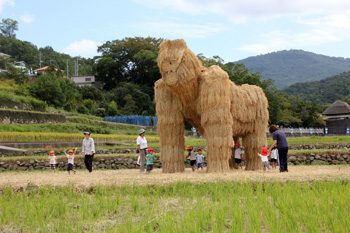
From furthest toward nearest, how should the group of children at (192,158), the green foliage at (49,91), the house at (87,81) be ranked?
the house at (87,81)
the green foliage at (49,91)
the group of children at (192,158)

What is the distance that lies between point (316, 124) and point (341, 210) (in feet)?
157

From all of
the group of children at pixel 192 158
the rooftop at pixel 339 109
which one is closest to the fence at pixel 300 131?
the rooftop at pixel 339 109

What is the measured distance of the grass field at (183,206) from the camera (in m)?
4.96

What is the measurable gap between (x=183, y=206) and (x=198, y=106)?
4.63 metres

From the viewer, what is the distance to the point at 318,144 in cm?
1933

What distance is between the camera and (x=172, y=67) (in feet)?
31.6

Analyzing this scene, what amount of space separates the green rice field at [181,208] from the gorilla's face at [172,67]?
122 inches

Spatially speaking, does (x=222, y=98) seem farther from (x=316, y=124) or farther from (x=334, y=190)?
(x=316, y=124)

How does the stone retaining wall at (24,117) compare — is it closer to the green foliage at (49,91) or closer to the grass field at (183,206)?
the green foliage at (49,91)

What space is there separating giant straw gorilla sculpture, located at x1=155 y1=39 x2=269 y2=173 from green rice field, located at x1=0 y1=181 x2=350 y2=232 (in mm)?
2559

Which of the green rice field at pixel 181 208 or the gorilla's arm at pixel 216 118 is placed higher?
the gorilla's arm at pixel 216 118

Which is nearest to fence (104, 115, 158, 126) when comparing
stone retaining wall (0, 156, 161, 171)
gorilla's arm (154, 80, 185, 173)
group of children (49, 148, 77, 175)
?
stone retaining wall (0, 156, 161, 171)

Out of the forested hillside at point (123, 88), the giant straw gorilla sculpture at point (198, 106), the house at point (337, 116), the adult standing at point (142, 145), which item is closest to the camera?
the giant straw gorilla sculpture at point (198, 106)

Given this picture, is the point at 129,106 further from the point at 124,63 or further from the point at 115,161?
the point at 115,161
